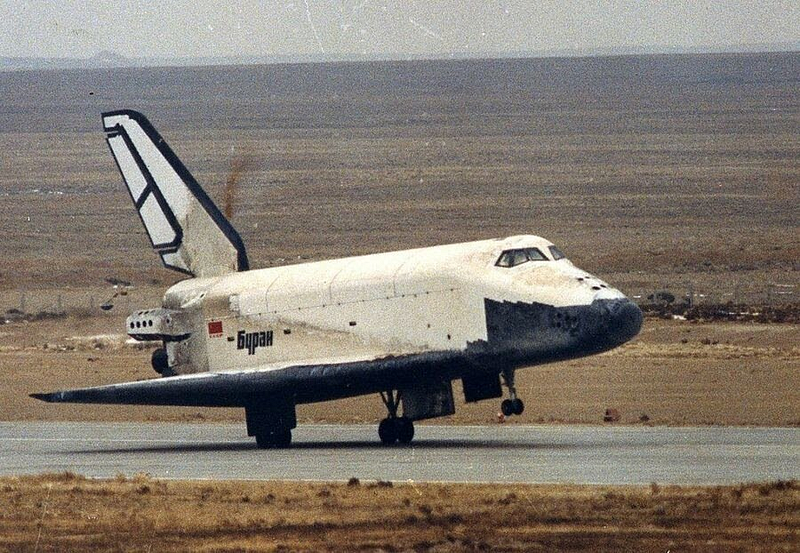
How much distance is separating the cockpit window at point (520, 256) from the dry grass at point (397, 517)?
6754 mm

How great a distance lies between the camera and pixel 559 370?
144ft

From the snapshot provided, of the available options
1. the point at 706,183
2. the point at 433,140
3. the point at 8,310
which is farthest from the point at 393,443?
the point at 433,140

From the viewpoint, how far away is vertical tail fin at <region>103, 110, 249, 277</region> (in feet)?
118

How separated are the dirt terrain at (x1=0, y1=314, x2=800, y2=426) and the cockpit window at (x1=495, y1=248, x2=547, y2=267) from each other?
6024mm

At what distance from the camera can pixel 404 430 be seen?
32625mm

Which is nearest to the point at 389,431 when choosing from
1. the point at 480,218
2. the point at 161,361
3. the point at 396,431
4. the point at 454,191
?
the point at 396,431

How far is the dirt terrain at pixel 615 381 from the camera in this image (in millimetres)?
37125

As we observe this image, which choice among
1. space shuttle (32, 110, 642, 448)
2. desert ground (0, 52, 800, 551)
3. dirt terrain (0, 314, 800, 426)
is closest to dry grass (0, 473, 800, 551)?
desert ground (0, 52, 800, 551)

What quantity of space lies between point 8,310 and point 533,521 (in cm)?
4194

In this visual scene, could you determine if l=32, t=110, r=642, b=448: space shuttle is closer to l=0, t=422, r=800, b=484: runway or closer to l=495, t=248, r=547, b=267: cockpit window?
l=495, t=248, r=547, b=267: cockpit window

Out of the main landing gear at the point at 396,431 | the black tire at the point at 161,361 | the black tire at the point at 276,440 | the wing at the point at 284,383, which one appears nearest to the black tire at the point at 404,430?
the main landing gear at the point at 396,431

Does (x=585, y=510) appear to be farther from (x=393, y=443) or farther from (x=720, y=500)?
(x=393, y=443)

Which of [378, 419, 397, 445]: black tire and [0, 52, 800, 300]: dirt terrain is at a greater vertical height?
[0, 52, 800, 300]: dirt terrain

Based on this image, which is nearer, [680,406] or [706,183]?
[680,406]
